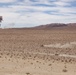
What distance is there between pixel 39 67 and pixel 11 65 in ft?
5.34

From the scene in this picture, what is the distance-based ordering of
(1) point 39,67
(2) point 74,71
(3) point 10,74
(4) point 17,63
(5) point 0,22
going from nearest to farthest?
(3) point 10,74, (2) point 74,71, (1) point 39,67, (4) point 17,63, (5) point 0,22

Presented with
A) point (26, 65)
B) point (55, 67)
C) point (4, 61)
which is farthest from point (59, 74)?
point (4, 61)

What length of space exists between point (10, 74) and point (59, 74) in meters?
2.23

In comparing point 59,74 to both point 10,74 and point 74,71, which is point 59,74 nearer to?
point 74,71

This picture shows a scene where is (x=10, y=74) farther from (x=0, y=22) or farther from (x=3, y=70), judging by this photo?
(x=0, y=22)

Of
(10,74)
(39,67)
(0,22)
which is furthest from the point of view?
(0,22)

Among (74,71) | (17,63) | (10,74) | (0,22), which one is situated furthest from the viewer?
(0,22)

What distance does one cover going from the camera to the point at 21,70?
14.2 metres

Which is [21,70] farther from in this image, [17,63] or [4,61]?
[4,61]

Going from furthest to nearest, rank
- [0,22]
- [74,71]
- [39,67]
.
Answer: [0,22] < [39,67] < [74,71]

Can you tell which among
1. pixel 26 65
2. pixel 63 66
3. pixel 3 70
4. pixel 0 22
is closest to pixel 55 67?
pixel 63 66

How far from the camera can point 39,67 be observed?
1519cm

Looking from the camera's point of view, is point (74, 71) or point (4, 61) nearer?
point (74, 71)

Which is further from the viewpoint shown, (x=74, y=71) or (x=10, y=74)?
(x=74, y=71)
